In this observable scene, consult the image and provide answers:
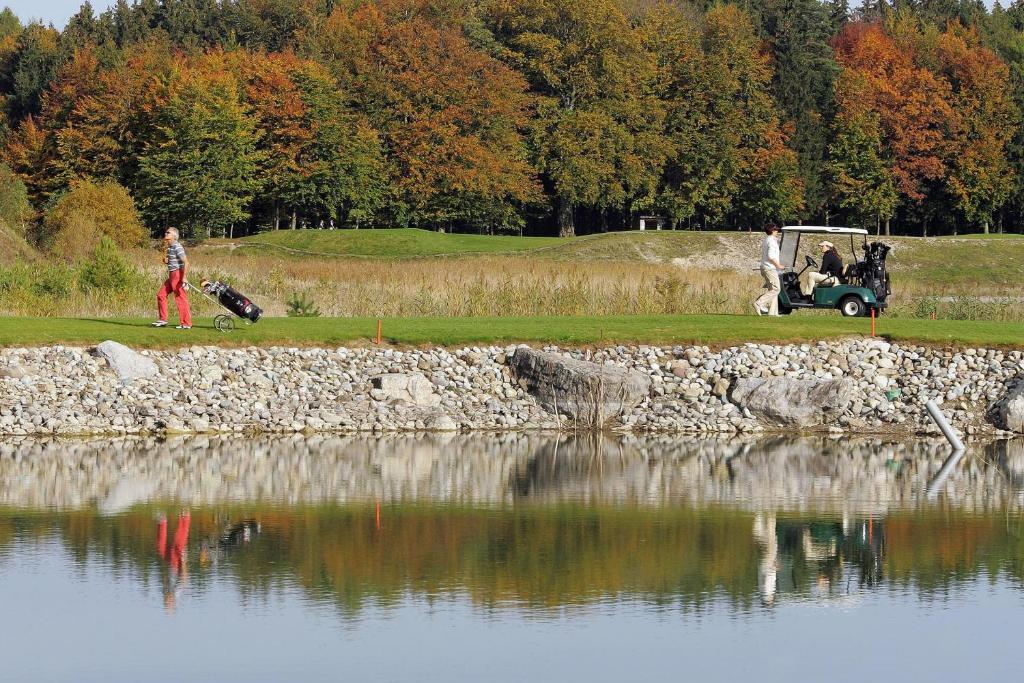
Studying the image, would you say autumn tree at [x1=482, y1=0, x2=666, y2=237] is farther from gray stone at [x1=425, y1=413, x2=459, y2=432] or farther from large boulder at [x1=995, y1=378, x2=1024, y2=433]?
gray stone at [x1=425, y1=413, x2=459, y2=432]

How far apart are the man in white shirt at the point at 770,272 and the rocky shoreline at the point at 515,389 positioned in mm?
2656

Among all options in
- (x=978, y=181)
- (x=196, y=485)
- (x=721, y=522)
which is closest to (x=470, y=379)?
(x=196, y=485)

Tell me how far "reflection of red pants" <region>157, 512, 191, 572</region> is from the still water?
51 mm

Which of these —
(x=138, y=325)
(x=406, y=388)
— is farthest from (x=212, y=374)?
(x=406, y=388)

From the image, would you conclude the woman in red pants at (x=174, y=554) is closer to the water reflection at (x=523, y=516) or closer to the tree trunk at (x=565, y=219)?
the water reflection at (x=523, y=516)

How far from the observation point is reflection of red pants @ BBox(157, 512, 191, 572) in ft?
43.9

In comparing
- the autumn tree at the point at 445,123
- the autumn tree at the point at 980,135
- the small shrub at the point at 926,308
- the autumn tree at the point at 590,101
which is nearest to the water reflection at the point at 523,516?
the small shrub at the point at 926,308

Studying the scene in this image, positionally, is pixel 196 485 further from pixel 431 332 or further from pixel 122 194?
pixel 122 194

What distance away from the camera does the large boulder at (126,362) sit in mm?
22688

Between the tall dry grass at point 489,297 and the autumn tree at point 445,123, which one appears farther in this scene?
the autumn tree at point 445,123

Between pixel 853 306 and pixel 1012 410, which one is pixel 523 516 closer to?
pixel 1012 410

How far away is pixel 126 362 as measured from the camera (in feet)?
74.7

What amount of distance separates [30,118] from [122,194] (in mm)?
16805

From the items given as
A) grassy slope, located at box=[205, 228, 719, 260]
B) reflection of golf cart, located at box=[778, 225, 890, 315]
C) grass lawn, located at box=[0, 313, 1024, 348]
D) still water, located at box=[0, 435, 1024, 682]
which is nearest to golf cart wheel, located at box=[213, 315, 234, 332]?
grass lawn, located at box=[0, 313, 1024, 348]
